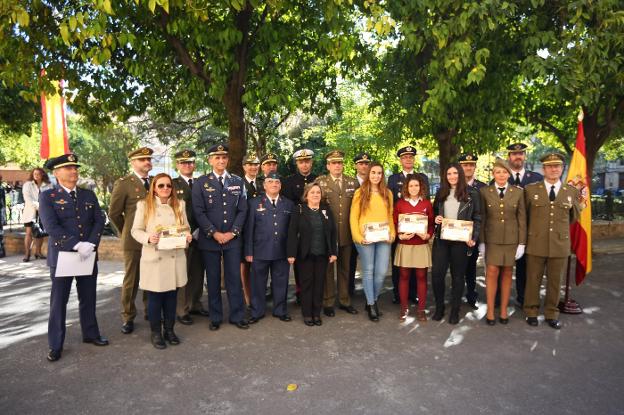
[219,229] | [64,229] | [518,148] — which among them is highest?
[518,148]

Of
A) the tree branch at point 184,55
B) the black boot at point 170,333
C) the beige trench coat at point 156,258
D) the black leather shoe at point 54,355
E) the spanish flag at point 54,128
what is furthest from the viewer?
the spanish flag at point 54,128

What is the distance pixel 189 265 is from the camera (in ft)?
19.7

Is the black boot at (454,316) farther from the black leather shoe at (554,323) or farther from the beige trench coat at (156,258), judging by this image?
the beige trench coat at (156,258)

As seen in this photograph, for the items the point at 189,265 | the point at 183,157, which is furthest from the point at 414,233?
the point at 183,157

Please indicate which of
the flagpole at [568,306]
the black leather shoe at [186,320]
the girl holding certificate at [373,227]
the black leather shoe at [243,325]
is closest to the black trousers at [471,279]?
the flagpole at [568,306]

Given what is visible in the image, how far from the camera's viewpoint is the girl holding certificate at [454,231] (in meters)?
5.53

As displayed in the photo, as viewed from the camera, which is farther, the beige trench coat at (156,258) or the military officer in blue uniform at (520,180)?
the military officer in blue uniform at (520,180)

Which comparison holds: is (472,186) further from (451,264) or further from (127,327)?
(127,327)

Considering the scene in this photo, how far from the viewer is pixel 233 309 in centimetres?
564

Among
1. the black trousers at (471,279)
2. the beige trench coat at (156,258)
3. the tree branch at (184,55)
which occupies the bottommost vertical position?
the black trousers at (471,279)

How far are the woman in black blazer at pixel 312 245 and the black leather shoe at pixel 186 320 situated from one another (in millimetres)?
1436

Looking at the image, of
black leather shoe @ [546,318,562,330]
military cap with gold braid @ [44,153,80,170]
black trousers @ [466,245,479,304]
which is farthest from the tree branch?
black leather shoe @ [546,318,562,330]

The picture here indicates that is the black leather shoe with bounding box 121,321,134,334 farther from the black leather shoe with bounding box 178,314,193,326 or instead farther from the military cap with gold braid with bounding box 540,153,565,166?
the military cap with gold braid with bounding box 540,153,565,166

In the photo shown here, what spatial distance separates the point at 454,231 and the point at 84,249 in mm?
4118
